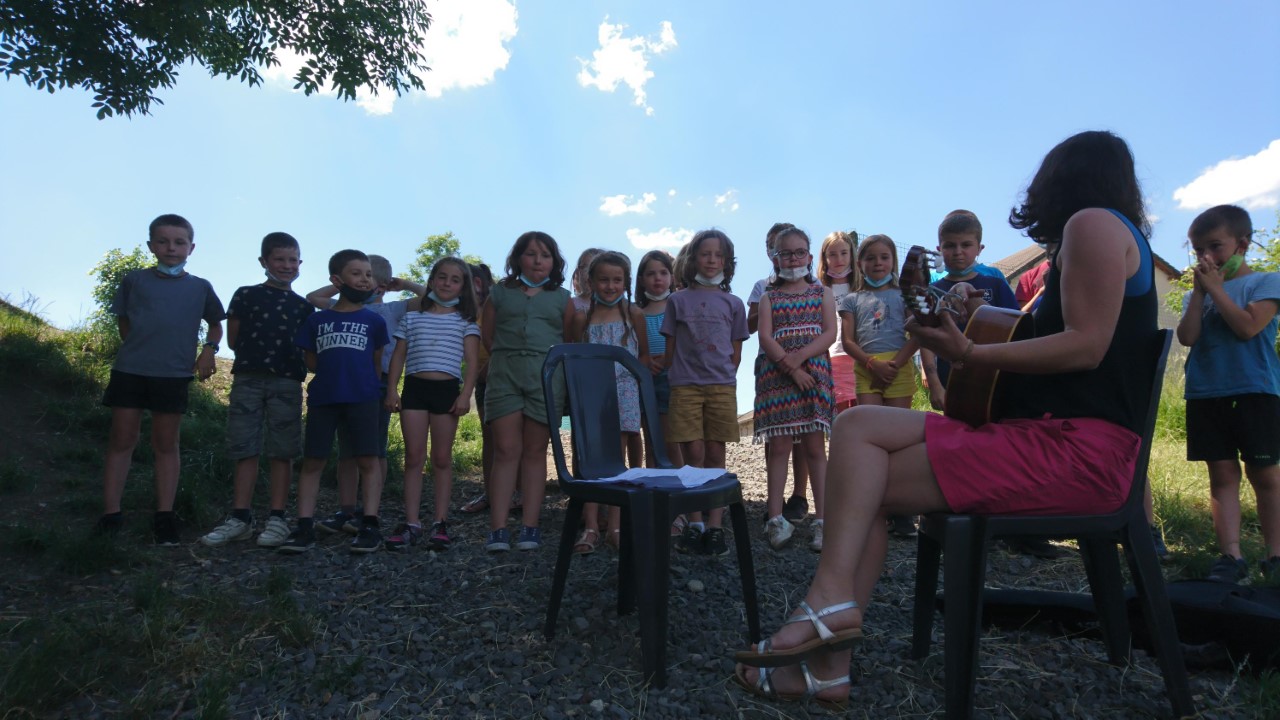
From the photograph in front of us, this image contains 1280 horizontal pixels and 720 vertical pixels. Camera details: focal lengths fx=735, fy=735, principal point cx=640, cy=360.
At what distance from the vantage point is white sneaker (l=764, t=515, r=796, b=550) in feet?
14.4

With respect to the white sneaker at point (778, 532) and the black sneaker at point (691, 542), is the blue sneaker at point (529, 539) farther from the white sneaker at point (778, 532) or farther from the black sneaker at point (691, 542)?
the white sneaker at point (778, 532)

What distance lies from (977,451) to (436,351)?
3.47m

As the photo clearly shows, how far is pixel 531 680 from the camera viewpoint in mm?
2584

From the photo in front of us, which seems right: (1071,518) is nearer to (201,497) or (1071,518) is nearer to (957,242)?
(957,242)

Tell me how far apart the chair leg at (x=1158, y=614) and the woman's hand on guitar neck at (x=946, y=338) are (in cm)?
75

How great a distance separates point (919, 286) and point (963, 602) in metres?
0.94

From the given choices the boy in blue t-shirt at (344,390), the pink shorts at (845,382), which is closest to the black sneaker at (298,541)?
the boy in blue t-shirt at (344,390)

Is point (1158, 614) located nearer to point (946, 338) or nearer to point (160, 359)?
point (946, 338)

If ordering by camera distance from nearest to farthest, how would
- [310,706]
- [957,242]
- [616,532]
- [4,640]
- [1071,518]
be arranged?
[1071,518] → [310,706] → [4,640] → [616,532] → [957,242]

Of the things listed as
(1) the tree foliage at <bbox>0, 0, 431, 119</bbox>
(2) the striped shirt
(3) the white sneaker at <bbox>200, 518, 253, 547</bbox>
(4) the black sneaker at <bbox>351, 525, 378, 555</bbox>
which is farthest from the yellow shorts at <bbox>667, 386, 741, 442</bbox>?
(1) the tree foliage at <bbox>0, 0, 431, 119</bbox>

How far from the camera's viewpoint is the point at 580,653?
2.80 meters

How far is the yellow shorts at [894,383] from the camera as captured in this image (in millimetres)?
4867

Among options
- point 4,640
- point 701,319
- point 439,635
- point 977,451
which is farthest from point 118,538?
point 977,451

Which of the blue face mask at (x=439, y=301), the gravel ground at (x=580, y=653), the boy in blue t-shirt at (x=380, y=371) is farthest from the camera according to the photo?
the blue face mask at (x=439, y=301)
